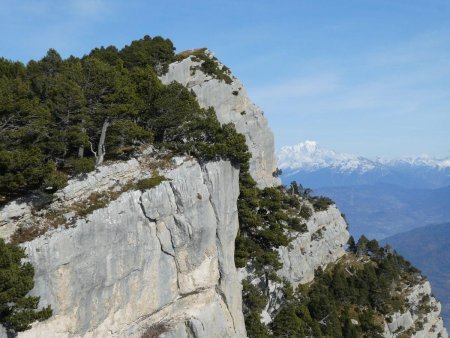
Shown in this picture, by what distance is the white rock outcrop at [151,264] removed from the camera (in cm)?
Result: 3216

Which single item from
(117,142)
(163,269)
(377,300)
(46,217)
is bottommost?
(377,300)

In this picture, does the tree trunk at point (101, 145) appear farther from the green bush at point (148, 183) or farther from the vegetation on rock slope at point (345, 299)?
the vegetation on rock slope at point (345, 299)

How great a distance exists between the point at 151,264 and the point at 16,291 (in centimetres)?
1370

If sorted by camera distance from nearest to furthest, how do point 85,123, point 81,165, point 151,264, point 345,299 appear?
point 81,165 < point 151,264 < point 85,123 < point 345,299

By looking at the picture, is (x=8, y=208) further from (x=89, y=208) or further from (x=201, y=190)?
(x=201, y=190)

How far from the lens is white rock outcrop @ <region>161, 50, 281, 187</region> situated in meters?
76.6

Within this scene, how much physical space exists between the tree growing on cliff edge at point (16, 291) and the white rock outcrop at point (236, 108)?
160 feet

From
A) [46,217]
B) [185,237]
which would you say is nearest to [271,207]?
[185,237]

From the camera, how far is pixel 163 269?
40.2m

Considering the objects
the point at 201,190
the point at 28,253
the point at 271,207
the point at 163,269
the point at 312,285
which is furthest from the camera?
the point at 312,285

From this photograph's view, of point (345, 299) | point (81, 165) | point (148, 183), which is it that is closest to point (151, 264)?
point (148, 183)

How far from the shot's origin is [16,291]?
27.5 metres

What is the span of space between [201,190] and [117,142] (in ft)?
38.8

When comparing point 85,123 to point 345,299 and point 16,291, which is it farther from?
point 345,299
